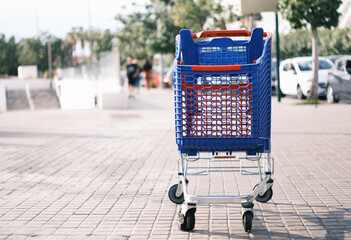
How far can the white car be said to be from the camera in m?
19.8

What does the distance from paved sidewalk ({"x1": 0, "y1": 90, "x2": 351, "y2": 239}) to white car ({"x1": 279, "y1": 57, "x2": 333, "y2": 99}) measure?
806cm

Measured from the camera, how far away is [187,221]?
15.3ft

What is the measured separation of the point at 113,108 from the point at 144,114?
3538mm

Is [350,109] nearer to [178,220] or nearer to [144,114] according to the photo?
[144,114]

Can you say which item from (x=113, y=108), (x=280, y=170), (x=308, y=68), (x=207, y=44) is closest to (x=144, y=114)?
(x=113, y=108)

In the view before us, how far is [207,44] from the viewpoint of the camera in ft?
16.8

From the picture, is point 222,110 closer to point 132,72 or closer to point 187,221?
point 187,221

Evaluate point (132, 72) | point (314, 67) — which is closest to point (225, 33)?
point (314, 67)

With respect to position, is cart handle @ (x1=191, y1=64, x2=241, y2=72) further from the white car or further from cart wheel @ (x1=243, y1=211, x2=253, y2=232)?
the white car

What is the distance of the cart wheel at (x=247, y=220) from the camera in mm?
4578

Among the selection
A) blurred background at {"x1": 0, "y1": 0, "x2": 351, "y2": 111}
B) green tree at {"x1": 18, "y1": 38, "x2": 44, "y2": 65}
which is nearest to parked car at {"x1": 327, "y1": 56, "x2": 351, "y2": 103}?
blurred background at {"x1": 0, "y1": 0, "x2": 351, "y2": 111}

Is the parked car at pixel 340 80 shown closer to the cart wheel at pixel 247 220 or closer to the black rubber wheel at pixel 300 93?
the black rubber wheel at pixel 300 93

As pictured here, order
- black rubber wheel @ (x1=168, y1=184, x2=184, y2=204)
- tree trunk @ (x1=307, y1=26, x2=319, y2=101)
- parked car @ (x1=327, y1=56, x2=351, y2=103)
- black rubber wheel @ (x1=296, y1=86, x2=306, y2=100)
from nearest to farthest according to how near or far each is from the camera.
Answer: black rubber wheel @ (x1=168, y1=184, x2=184, y2=204)
parked car @ (x1=327, y1=56, x2=351, y2=103)
tree trunk @ (x1=307, y1=26, x2=319, y2=101)
black rubber wheel @ (x1=296, y1=86, x2=306, y2=100)

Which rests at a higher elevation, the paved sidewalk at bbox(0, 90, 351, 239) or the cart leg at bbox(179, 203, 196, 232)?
the cart leg at bbox(179, 203, 196, 232)
